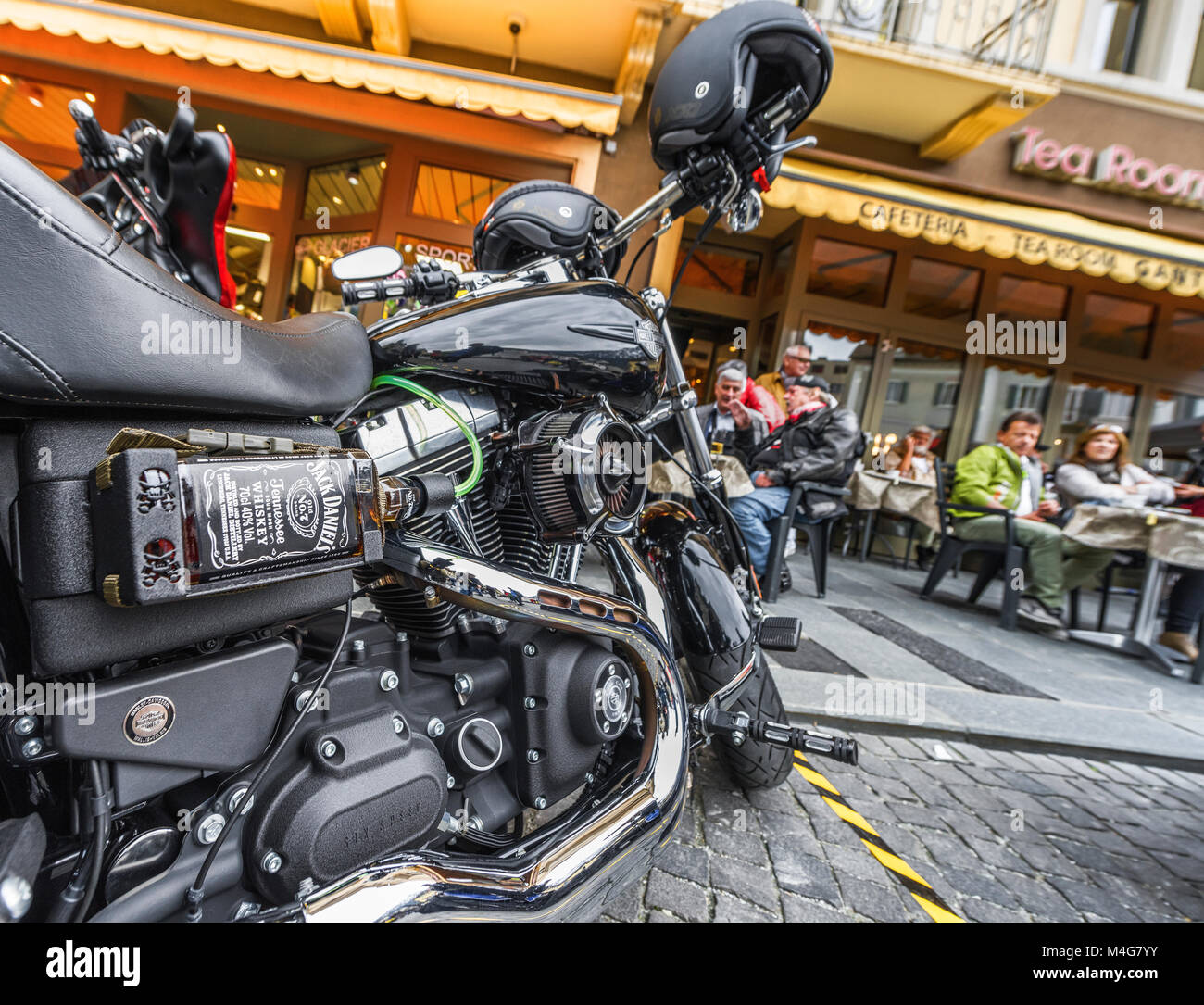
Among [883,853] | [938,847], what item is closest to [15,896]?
[883,853]

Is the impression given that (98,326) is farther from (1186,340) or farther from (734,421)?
(1186,340)

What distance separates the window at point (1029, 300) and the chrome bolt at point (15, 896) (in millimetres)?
10062

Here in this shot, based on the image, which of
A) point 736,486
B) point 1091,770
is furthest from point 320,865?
point 736,486

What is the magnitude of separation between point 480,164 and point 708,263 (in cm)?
348

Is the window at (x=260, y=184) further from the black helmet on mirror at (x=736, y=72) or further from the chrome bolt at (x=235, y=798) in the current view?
the chrome bolt at (x=235, y=798)

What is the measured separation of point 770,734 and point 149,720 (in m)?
1.23

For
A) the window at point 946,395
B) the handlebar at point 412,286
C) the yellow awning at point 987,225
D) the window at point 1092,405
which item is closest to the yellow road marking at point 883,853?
the handlebar at point 412,286

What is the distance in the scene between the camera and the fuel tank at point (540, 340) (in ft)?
3.88

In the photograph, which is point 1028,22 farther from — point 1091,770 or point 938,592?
point 1091,770

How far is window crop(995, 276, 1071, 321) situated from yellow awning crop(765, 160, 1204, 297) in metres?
2.38

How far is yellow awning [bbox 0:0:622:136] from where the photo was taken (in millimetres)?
4766

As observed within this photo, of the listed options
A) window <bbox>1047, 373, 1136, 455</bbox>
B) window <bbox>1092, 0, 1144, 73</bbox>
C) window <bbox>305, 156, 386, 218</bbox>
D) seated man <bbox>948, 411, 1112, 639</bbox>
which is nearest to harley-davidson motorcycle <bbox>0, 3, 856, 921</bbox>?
seated man <bbox>948, 411, 1112, 639</bbox>

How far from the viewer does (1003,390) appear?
28.4ft

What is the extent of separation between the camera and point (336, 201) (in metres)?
7.13
